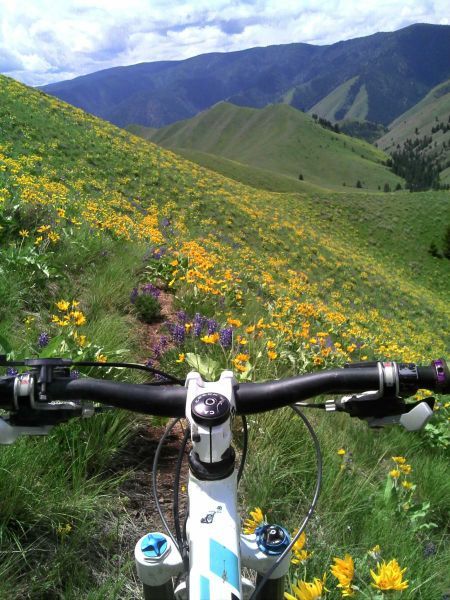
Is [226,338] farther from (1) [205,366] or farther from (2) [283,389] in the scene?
(2) [283,389]

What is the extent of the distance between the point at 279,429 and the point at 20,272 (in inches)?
117

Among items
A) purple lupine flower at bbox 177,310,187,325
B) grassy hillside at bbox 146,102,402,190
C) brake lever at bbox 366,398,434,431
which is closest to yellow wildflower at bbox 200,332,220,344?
purple lupine flower at bbox 177,310,187,325

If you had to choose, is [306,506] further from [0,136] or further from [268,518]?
[0,136]

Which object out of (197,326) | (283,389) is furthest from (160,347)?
(283,389)

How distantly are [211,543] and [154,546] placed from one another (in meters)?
0.26

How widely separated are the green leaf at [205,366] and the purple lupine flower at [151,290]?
1.77 metres

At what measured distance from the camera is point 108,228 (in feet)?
24.6

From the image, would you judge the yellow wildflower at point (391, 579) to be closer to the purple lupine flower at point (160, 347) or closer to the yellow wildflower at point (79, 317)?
the yellow wildflower at point (79, 317)

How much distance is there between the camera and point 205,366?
11.2ft

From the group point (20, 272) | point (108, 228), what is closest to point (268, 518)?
point (20, 272)

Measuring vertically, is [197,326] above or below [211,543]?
below

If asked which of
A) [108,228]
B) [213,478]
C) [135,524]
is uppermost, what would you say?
[213,478]

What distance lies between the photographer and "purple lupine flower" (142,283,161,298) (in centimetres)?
514

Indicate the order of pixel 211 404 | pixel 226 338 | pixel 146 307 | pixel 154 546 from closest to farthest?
pixel 211 404
pixel 154 546
pixel 226 338
pixel 146 307
